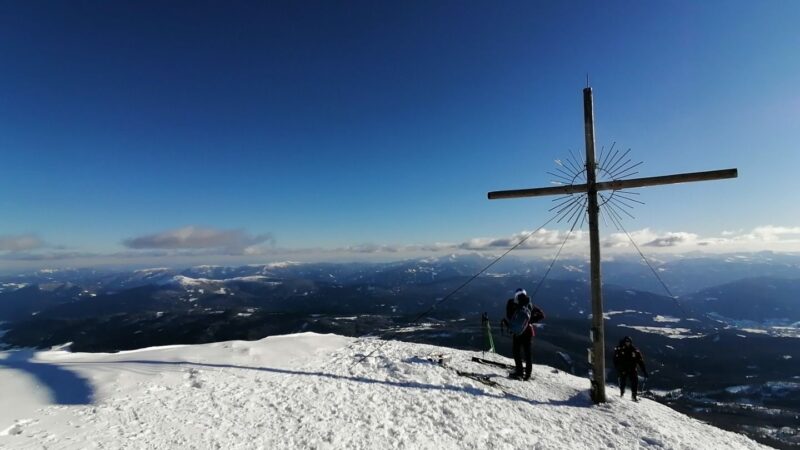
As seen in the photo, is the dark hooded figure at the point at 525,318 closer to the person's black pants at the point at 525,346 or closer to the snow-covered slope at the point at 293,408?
the person's black pants at the point at 525,346

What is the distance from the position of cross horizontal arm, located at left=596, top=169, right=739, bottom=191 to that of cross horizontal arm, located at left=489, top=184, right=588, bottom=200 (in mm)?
752

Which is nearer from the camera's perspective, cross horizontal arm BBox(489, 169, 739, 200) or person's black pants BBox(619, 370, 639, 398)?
cross horizontal arm BBox(489, 169, 739, 200)

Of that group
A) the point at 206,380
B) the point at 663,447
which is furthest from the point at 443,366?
the point at 206,380

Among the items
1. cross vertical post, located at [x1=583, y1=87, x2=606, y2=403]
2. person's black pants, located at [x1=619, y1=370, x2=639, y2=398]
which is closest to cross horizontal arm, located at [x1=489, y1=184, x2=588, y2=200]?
cross vertical post, located at [x1=583, y1=87, x2=606, y2=403]

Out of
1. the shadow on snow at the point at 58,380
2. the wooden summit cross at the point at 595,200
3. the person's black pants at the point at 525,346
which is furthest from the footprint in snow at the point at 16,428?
the wooden summit cross at the point at 595,200

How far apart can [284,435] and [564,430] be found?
7934 millimetres

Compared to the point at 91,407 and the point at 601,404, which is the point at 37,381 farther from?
the point at 601,404

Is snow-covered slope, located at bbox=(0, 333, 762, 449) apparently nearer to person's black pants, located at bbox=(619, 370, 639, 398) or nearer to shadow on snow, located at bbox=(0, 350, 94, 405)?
shadow on snow, located at bbox=(0, 350, 94, 405)

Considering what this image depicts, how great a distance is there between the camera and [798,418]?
479 ft

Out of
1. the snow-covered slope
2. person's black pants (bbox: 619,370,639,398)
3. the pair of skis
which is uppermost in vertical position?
the snow-covered slope

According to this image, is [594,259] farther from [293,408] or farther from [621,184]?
[293,408]

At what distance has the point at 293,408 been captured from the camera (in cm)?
1105

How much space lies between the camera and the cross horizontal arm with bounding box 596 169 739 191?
12.6 metres

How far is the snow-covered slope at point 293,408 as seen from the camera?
9.05 meters
